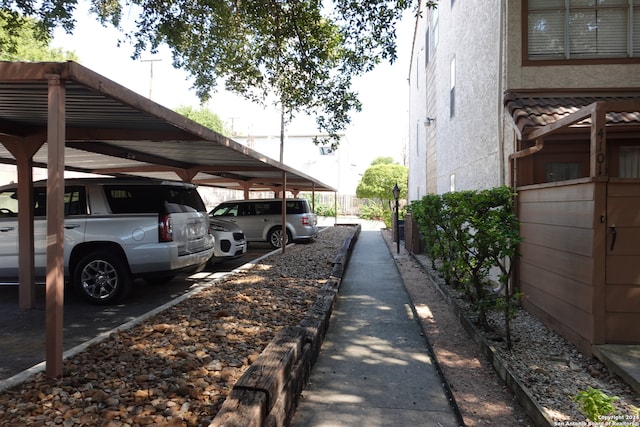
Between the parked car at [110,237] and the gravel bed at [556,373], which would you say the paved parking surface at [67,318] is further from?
the gravel bed at [556,373]

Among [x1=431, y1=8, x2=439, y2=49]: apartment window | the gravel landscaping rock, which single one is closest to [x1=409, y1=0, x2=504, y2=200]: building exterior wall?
[x1=431, y1=8, x2=439, y2=49]: apartment window

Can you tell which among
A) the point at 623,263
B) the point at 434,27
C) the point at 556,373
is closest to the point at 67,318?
the point at 556,373

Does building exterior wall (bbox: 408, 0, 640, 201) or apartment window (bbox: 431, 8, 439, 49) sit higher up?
apartment window (bbox: 431, 8, 439, 49)

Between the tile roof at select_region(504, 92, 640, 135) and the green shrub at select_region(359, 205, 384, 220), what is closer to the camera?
the tile roof at select_region(504, 92, 640, 135)

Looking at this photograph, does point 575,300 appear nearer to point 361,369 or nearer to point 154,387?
point 361,369

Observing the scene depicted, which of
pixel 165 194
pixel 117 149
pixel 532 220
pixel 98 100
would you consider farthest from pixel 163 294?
→ pixel 532 220

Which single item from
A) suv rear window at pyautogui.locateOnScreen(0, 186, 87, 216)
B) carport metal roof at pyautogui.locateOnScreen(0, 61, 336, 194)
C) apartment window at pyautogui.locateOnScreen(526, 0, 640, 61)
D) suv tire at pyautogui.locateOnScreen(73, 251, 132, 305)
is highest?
apartment window at pyautogui.locateOnScreen(526, 0, 640, 61)

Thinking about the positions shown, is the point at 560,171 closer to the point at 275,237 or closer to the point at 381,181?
the point at 275,237

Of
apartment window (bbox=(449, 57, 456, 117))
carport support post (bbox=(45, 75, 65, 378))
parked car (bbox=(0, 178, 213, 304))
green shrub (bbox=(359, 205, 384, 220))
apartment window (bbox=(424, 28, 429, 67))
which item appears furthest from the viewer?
green shrub (bbox=(359, 205, 384, 220))

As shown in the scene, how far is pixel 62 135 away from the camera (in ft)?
12.1

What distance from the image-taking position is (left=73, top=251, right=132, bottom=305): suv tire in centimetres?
648

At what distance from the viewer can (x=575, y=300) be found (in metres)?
4.64

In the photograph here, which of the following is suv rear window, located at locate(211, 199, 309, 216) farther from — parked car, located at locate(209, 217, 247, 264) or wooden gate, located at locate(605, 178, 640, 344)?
wooden gate, located at locate(605, 178, 640, 344)

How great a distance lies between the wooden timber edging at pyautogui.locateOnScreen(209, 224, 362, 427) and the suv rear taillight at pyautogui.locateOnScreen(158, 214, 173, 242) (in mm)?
2631
